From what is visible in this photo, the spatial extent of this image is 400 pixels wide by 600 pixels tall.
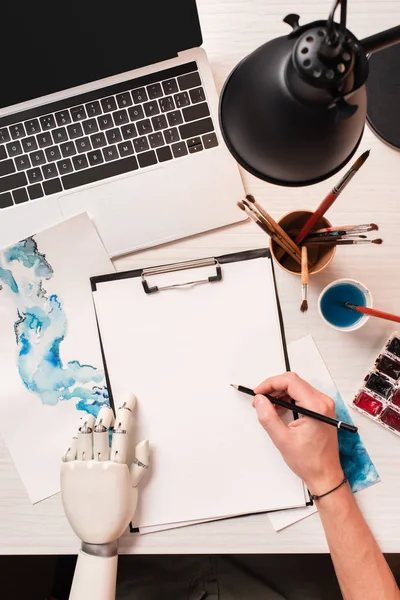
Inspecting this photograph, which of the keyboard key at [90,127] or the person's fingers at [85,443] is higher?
the keyboard key at [90,127]

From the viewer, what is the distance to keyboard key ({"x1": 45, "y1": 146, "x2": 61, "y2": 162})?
2.66 ft

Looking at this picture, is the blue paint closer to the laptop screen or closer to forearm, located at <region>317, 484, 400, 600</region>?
forearm, located at <region>317, 484, 400, 600</region>

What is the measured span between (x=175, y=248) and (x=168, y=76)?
0.26m

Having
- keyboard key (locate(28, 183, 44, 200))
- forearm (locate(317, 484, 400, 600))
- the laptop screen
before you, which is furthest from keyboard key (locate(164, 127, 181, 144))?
forearm (locate(317, 484, 400, 600))

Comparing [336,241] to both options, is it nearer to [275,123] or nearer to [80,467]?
[275,123]

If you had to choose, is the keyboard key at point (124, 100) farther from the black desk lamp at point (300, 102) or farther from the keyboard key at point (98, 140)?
the black desk lamp at point (300, 102)

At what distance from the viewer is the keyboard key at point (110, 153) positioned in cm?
81

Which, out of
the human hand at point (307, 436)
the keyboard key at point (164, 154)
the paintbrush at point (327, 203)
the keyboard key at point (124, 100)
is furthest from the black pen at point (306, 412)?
the keyboard key at point (124, 100)

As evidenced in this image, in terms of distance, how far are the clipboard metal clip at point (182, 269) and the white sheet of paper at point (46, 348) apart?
7 cm

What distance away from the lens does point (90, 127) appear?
809 mm

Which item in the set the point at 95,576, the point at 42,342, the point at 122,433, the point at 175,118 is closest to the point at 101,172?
the point at 175,118

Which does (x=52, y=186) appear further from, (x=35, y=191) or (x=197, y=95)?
(x=197, y=95)

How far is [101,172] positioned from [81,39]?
195mm

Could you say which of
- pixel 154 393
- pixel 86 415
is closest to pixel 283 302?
pixel 154 393
